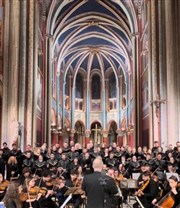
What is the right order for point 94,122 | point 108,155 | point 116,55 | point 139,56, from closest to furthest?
point 108,155 < point 139,56 < point 116,55 < point 94,122

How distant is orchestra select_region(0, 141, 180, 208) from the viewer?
27.3 feet

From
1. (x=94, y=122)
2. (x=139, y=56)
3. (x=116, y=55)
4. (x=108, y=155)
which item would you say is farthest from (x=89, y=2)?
(x=108, y=155)

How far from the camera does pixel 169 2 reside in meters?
18.2

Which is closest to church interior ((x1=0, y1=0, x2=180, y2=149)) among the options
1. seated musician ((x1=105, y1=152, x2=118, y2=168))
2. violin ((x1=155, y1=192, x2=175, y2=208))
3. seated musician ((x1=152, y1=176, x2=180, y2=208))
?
seated musician ((x1=105, y1=152, x2=118, y2=168))

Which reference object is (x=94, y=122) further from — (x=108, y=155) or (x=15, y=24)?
(x=108, y=155)

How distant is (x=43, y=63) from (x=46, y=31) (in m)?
2.78

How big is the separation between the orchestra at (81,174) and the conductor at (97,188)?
222 cm

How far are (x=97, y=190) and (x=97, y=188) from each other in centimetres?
3

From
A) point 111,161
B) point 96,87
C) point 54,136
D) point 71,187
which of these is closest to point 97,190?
point 71,187

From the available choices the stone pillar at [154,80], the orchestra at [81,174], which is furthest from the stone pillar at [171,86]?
the orchestra at [81,174]

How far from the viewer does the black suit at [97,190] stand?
548 centimetres

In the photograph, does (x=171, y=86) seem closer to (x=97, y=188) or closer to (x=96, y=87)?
(x=97, y=188)

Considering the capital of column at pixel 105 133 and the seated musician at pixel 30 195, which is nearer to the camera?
the seated musician at pixel 30 195

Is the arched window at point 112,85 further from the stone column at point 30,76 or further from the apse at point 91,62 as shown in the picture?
the stone column at point 30,76
